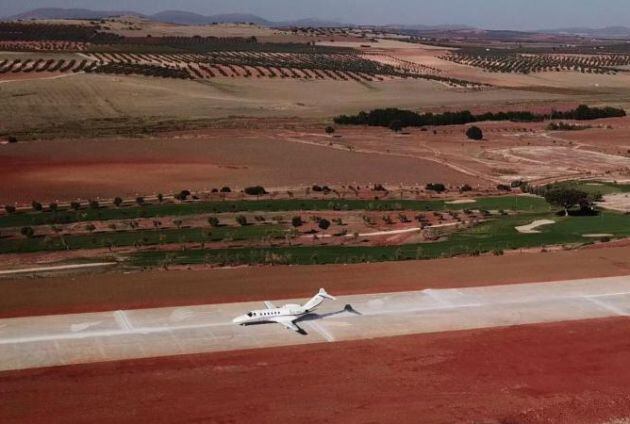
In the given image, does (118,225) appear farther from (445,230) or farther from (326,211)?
(445,230)

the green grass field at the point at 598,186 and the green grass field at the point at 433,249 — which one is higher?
the green grass field at the point at 433,249

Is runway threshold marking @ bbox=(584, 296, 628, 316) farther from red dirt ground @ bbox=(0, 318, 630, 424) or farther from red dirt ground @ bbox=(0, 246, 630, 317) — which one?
red dirt ground @ bbox=(0, 318, 630, 424)

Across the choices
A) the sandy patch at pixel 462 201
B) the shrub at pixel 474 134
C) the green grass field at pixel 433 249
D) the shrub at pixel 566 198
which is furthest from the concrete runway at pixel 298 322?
the shrub at pixel 474 134

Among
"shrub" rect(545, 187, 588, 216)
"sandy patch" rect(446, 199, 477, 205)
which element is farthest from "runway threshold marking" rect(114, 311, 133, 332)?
"sandy patch" rect(446, 199, 477, 205)

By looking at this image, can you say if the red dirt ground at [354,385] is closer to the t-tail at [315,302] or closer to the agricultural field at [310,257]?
the agricultural field at [310,257]

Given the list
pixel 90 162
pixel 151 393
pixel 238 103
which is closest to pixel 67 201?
pixel 90 162

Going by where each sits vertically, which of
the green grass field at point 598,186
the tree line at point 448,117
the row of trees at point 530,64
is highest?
the row of trees at point 530,64

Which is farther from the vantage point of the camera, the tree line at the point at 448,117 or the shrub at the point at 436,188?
the tree line at the point at 448,117
